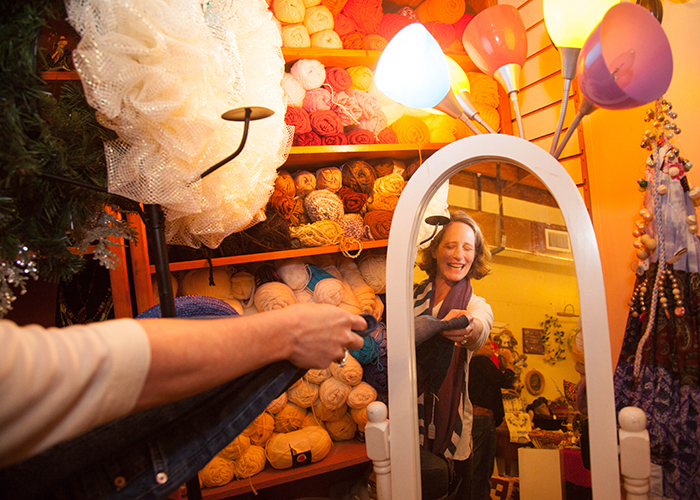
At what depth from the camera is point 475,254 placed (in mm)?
769

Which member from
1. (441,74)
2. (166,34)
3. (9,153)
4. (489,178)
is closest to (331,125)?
(441,74)

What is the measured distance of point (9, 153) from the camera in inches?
19.2

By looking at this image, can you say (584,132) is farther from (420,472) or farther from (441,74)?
(420,472)

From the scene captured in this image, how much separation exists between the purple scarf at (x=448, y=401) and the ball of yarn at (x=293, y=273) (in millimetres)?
760

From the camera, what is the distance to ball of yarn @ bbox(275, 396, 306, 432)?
1356 mm

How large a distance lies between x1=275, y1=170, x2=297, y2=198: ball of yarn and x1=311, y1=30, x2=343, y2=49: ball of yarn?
481mm

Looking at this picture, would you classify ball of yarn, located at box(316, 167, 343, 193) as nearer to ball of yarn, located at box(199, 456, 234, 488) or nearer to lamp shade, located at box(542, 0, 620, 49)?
lamp shade, located at box(542, 0, 620, 49)

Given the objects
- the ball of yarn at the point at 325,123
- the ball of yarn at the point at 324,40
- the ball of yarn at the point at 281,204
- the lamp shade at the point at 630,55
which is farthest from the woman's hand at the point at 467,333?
the ball of yarn at the point at 324,40

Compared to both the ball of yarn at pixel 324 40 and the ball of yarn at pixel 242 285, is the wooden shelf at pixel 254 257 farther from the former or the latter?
the ball of yarn at pixel 324 40

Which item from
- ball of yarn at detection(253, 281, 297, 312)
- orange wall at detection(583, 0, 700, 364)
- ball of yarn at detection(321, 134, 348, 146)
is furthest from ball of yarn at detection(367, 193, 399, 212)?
orange wall at detection(583, 0, 700, 364)

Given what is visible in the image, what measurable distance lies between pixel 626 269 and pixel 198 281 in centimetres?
134

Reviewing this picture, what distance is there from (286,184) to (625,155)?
107 cm

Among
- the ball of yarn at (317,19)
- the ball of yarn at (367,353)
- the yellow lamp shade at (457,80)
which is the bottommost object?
the ball of yarn at (367,353)

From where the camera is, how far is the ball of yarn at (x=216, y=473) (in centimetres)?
123
